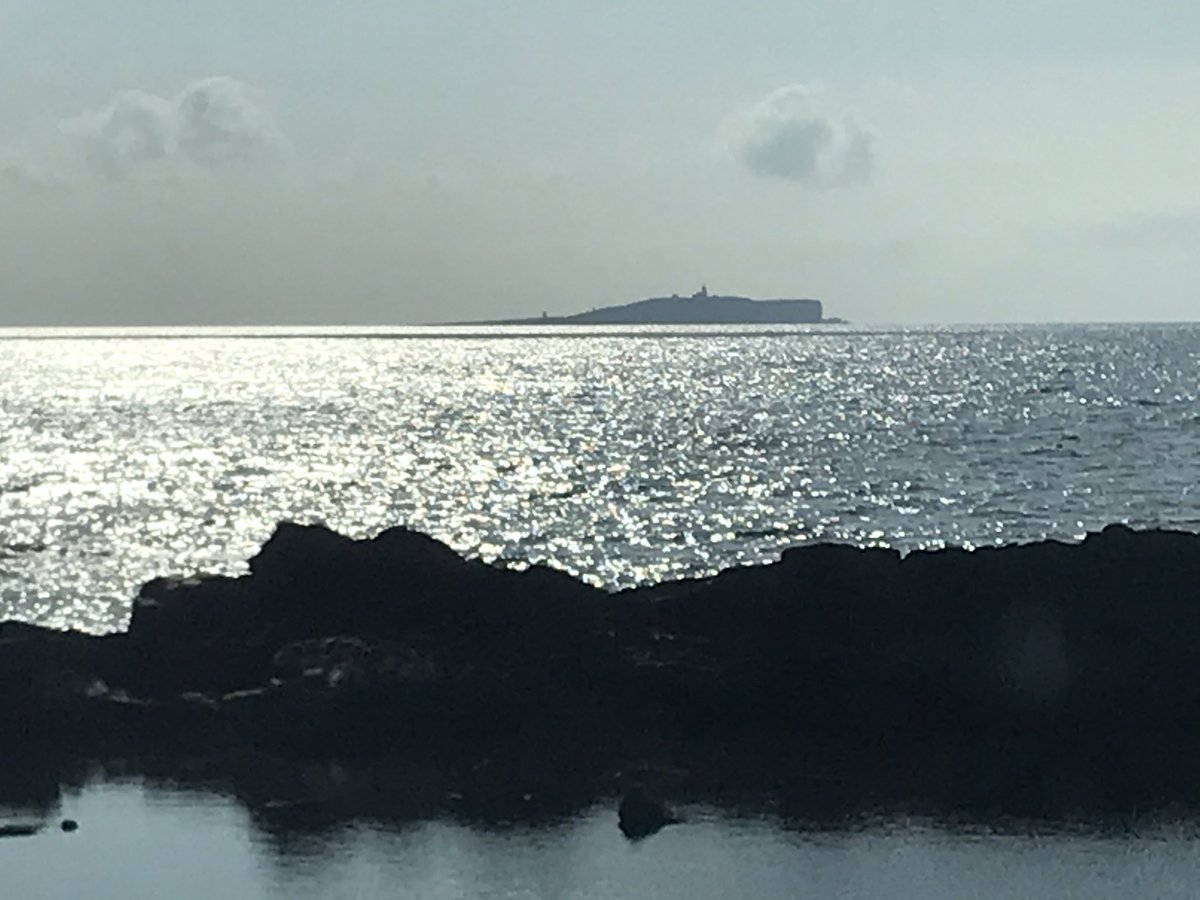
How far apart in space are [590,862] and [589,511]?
2126 inches

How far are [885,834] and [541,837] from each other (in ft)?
19.5

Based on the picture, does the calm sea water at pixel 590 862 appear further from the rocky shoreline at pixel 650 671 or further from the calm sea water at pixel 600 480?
the calm sea water at pixel 600 480

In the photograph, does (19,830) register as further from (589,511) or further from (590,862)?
(589,511)

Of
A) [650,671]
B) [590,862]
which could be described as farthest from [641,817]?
[650,671]

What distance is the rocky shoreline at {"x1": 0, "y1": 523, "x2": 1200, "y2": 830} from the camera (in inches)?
1372

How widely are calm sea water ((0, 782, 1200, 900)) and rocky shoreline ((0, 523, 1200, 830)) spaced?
2.99 m

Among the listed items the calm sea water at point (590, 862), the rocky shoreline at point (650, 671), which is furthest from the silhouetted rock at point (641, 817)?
the rocky shoreline at point (650, 671)

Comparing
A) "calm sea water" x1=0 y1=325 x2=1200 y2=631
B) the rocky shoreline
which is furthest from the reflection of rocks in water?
"calm sea water" x1=0 y1=325 x2=1200 y2=631

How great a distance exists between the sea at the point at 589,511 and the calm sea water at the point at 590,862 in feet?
0.22

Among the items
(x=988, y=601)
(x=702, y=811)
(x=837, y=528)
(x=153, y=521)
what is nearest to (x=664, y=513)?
(x=837, y=528)

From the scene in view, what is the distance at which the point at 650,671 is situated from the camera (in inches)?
1471

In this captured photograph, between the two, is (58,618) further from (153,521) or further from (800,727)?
(800,727)

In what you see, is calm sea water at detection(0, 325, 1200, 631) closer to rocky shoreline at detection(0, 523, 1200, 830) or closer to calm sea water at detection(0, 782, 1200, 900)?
rocky shoreline at detection(0, 523, 1200, 830)

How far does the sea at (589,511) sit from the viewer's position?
28.5m
